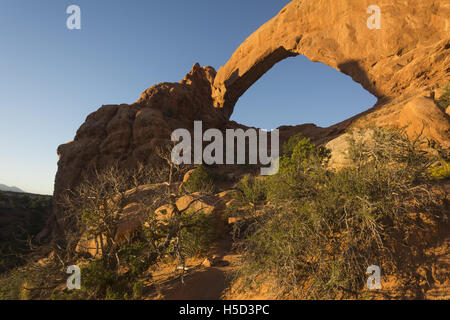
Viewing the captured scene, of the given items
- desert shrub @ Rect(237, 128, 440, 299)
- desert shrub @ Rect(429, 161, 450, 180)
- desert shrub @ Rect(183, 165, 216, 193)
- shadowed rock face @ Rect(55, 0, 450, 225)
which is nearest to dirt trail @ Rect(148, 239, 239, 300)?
desert shrub @ Rect(237, 128, 440, 299)

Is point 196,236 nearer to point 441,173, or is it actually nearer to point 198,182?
point 198,182

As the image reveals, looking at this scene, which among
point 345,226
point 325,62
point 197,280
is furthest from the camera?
point 325,62

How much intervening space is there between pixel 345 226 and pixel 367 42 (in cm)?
2738

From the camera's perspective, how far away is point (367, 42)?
75.7ft

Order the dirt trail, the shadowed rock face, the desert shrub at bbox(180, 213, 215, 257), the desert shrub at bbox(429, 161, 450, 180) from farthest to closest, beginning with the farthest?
the shadowed rock face, the desert shrub at bbox(180, 213, 215, 257), the desert shrub at bbox(429, 161, 450, 180), the dirt trail

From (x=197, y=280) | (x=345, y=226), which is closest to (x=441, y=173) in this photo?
(x=345, y=226)

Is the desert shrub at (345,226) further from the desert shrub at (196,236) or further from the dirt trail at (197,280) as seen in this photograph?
the desert shrub at (196,236)

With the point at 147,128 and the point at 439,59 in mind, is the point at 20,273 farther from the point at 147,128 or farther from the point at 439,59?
the point at 439,59

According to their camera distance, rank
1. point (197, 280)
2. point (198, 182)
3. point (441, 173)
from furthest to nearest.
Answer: point (198, 182)
point (441, 173)
point (197, 280)

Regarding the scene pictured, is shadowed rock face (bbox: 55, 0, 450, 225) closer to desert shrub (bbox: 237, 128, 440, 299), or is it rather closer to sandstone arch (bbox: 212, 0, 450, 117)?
sandstone arch (bbox: 212, 0, 450, 117)

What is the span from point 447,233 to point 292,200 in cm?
365

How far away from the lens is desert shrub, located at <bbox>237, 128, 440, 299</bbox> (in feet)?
14.3

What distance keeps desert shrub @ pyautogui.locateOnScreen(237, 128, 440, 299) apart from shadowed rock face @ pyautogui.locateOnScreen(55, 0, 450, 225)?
877cm
